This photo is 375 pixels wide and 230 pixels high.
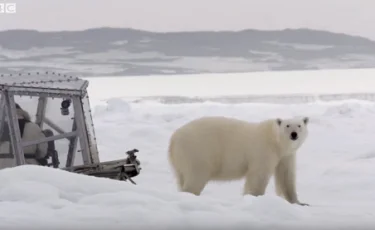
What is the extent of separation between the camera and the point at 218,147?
6316mm

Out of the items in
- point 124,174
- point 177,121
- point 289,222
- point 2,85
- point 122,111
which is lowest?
point 289,222

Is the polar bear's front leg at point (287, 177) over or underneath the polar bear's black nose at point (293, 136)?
underneath

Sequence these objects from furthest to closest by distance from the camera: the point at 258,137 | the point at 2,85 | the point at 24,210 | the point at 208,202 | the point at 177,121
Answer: the point at 177,121, the point at 258,137, the point at 2,85, the point at 208,202, the point at 24,210

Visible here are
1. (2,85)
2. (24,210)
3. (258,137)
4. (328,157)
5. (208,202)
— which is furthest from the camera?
(328,157)

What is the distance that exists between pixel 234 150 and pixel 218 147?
15 centimetres

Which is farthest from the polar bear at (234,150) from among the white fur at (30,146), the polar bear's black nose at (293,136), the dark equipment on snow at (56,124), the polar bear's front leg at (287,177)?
the white fur at (30,146)

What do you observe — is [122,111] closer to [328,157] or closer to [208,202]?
[328,157]

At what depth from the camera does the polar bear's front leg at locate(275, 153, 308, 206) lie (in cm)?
651

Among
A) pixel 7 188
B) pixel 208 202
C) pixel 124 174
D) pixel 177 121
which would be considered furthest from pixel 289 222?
pixel 177 121

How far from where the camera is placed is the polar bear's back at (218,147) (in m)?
Answer: 6.29

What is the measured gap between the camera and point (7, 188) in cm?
363

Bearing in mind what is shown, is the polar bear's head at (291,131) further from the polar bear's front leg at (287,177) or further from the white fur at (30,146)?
the white fur at (30,146)

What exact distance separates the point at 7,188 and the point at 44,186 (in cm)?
19

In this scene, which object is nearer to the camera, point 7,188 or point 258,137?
point 7,188
